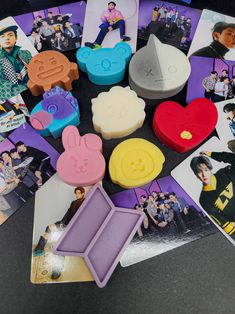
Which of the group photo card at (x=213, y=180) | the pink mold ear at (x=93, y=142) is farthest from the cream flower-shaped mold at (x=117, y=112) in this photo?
the group photo card at (x=213, y=180)

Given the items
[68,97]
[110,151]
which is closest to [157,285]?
[110,151]

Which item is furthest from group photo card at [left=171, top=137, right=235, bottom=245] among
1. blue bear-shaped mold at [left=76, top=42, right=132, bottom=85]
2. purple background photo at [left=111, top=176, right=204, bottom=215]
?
blue bear-shaped mold at [left=76, top=42, right=132, bottom=85]

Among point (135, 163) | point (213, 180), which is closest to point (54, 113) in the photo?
point (135, 163)

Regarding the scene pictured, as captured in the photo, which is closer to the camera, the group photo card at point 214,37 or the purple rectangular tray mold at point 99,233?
the purple rectangular tray mold at point 99,233

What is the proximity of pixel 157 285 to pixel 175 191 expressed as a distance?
6.5 inches

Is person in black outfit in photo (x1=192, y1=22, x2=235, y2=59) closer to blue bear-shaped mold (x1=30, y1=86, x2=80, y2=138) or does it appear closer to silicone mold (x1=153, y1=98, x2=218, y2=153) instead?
silicone mold (x1=153, y1=98, x2=218, y2=153)

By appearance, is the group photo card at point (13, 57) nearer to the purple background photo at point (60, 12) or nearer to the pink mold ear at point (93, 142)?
the purple background photo at point (60, 12)

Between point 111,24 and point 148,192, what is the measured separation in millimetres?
388

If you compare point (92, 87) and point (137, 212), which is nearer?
point (137, 212)

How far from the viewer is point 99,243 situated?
21.0 inches

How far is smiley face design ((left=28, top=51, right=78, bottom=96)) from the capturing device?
622 mm

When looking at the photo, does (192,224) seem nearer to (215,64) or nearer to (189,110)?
(189,110)

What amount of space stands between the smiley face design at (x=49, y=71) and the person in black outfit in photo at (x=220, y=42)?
0.91ft

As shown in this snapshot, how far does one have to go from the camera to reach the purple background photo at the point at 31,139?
1.98ft
